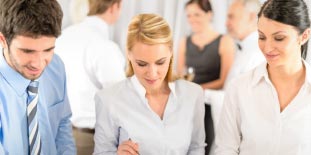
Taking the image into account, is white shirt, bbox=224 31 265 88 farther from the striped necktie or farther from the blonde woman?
the striped necktie

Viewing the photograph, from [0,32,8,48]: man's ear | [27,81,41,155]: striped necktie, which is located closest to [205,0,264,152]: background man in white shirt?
[27,81,41,155]: striped necktie

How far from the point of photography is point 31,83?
1419 mm

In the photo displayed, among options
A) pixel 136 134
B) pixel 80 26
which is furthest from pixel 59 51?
pixel 136 134

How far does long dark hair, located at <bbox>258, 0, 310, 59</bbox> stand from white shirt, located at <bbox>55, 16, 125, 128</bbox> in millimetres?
1004

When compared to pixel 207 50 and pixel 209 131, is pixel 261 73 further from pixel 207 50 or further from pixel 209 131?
pixel 207 50

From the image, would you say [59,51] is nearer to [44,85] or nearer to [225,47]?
[44,85]

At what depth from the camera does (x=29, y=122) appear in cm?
141

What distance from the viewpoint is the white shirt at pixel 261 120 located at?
4.93ft

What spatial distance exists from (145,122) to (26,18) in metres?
0.53

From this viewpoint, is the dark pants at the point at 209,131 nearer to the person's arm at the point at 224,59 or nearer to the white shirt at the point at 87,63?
the white shirt at the point at 87,63

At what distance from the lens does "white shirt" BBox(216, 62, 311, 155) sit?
4.93 feet

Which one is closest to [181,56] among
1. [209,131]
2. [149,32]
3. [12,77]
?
[209,131]

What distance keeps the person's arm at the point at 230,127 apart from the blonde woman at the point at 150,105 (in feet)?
0.29

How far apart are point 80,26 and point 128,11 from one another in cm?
72
